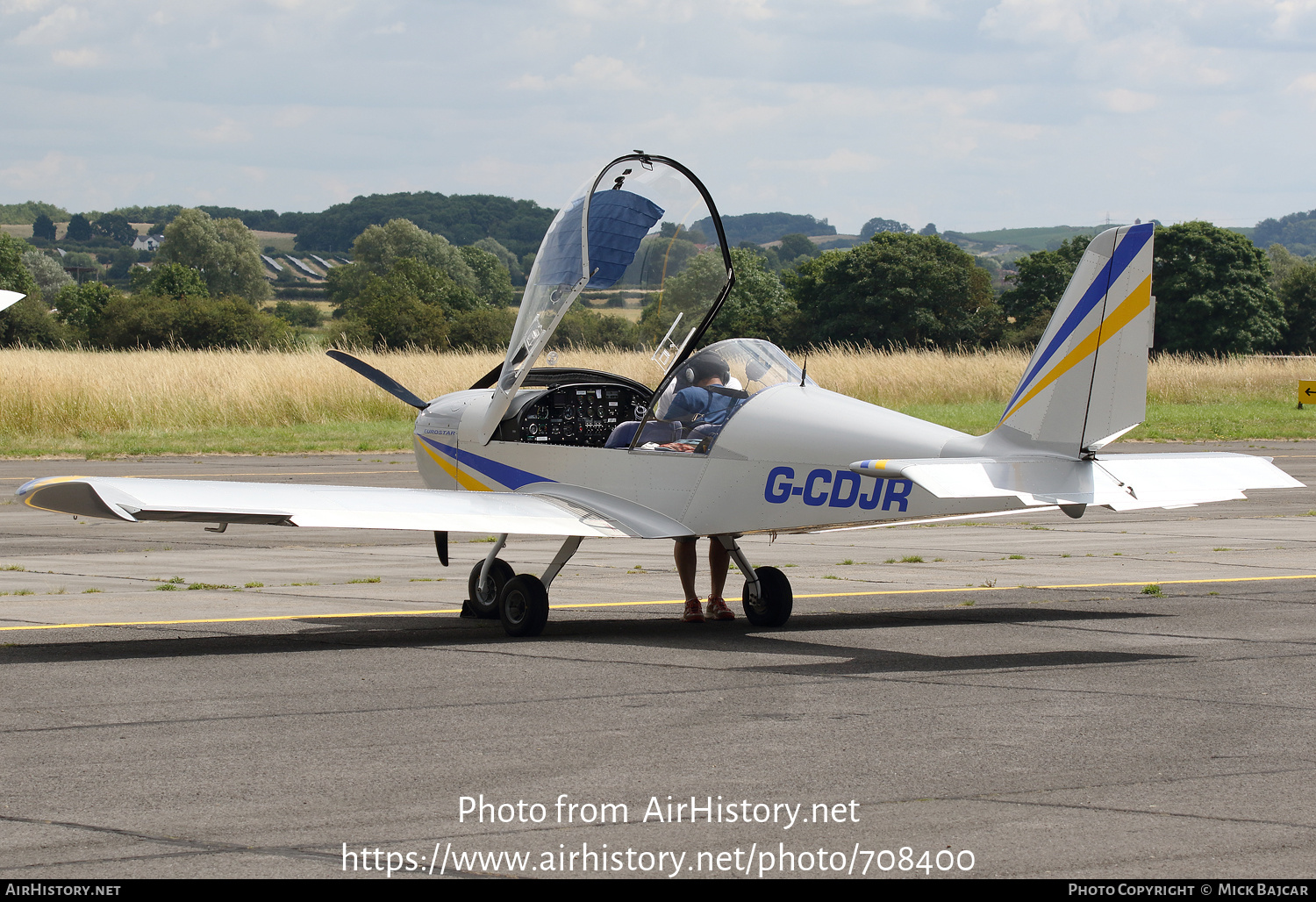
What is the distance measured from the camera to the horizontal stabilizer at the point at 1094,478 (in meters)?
7.79

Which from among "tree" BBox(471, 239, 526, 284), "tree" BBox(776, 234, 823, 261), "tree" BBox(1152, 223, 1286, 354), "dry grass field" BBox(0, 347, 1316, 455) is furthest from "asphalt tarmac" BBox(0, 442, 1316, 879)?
"tree" BBox(776, 234, 823, 261)

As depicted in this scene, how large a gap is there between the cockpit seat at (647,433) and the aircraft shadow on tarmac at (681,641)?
1334mm

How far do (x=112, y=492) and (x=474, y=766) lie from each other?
3.36 metres

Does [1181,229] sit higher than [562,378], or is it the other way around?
[1181,229]

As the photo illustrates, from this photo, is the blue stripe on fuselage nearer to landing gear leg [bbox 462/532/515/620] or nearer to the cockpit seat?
landing gear leg [bbox 462/532/515/620]

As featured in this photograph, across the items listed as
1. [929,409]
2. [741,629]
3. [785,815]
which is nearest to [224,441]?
[929,409]

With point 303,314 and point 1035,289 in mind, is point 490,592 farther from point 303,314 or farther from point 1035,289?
point 303,314

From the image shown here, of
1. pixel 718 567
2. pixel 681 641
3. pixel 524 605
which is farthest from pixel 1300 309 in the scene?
pixel 524 605

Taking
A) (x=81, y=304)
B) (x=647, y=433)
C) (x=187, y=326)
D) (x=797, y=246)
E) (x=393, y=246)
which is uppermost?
(x=797, y=246)

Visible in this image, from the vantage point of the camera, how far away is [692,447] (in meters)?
9.56

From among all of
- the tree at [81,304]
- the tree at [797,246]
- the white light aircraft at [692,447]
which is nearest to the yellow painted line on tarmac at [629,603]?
the white light aircraft at [692,447]

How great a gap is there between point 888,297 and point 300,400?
1619 inches

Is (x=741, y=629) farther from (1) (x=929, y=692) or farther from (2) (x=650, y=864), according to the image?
(2) (x=650, y=864)

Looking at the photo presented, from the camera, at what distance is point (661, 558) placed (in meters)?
14.7
